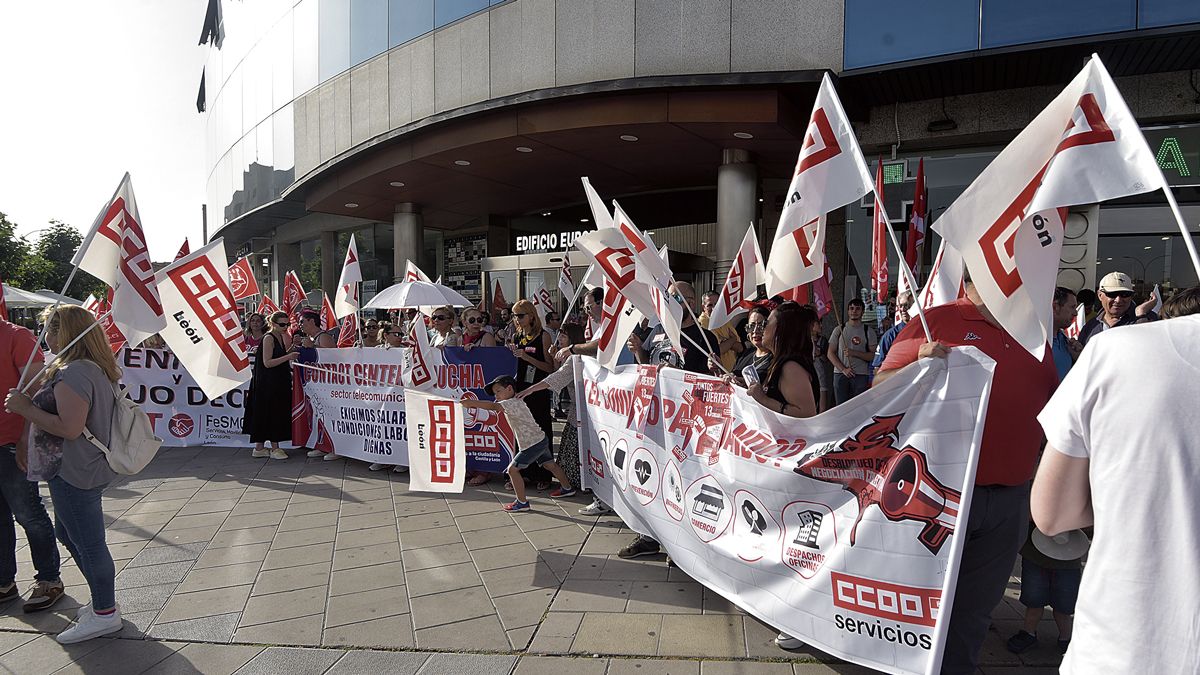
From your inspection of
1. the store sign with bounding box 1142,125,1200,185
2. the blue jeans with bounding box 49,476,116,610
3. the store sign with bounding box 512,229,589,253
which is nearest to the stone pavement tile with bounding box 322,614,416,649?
the blue jeans with bounding box 49,476,116,610

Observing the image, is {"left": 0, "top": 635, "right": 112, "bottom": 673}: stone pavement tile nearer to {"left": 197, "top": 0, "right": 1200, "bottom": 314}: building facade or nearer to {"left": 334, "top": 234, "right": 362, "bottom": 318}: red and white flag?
{"left": 334, "top": 234, "right": 362, "bottom": 318}: red and white flag

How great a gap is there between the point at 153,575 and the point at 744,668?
423 cm

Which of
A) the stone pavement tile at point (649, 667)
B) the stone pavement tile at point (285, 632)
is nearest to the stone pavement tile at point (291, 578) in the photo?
the stone pavement tile at point (285, 632)

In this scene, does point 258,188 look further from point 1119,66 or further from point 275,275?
point 1119,66

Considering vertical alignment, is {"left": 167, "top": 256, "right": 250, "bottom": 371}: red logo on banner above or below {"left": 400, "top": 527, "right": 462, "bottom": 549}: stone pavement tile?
above

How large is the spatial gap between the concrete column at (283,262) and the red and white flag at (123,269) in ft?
85.3

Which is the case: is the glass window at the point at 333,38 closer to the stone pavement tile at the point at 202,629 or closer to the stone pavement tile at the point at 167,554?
the stone pavement tile at the point at 167,554

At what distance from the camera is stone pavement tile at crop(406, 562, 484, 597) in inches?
177

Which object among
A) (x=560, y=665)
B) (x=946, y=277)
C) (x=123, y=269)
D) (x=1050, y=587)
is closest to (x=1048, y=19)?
(x=946, y=277)

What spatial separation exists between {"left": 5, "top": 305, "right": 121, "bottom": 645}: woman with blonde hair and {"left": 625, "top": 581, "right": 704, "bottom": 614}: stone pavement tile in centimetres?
314

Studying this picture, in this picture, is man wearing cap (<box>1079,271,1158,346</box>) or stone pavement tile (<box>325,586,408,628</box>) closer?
stone pavement tile (<box>325,586,408,628</box>)

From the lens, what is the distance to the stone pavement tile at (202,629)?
3896 millimetres

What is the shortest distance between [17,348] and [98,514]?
124 centimetres

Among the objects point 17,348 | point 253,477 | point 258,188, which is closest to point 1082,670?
point 17,348
